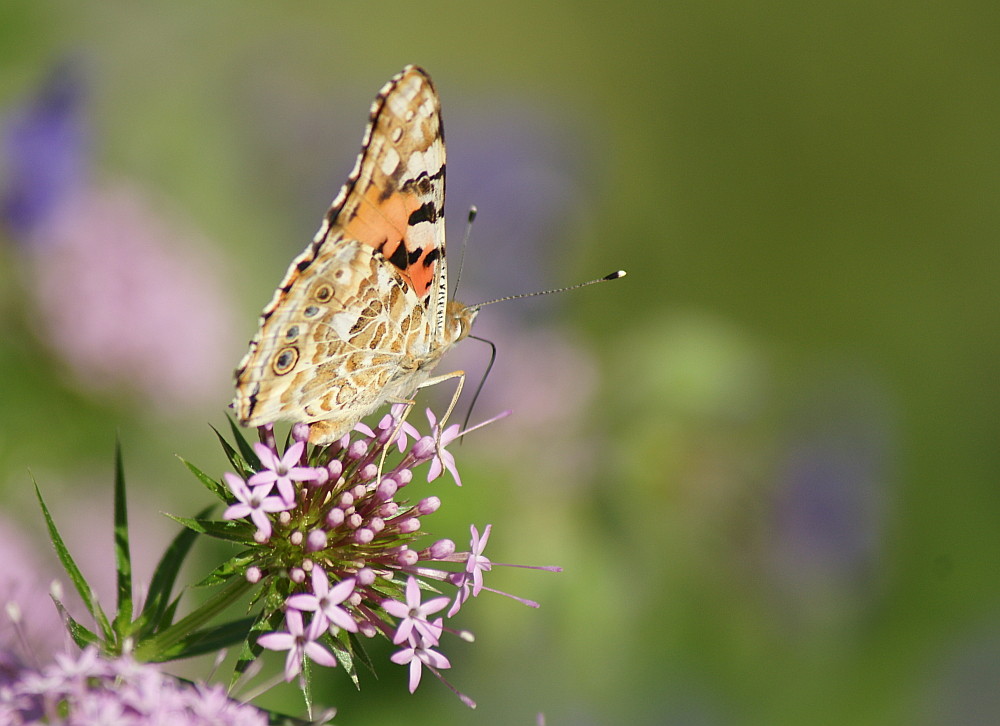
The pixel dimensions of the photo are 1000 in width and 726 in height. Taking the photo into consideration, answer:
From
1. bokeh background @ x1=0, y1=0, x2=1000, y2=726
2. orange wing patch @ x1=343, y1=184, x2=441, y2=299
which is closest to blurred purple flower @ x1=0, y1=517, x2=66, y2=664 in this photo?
bokeh background @ x1=0, y1=0, x2=1000, y2=726

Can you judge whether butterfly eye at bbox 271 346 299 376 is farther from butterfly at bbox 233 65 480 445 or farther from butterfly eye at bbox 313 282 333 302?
butterfly eye at bbox 313 282 333 302

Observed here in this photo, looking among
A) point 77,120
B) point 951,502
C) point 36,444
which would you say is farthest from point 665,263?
point 36,444

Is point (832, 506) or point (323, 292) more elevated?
point (323, 292)

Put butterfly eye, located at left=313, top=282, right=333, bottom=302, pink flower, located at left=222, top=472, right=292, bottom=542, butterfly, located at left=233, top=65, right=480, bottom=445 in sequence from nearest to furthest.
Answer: pink flower, located at left=222, top=472, right=292, bottom=542 < butterfly, located at left=233, top=65, right=480, bottom=445 < butterfly eye, located at left=313, top=282, right=333, bottom=302

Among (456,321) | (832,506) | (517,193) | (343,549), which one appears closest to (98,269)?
(456,321)

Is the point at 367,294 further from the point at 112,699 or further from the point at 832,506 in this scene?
the point at 832,506

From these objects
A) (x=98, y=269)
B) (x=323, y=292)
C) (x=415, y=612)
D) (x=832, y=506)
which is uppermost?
(x=323, y=292)
